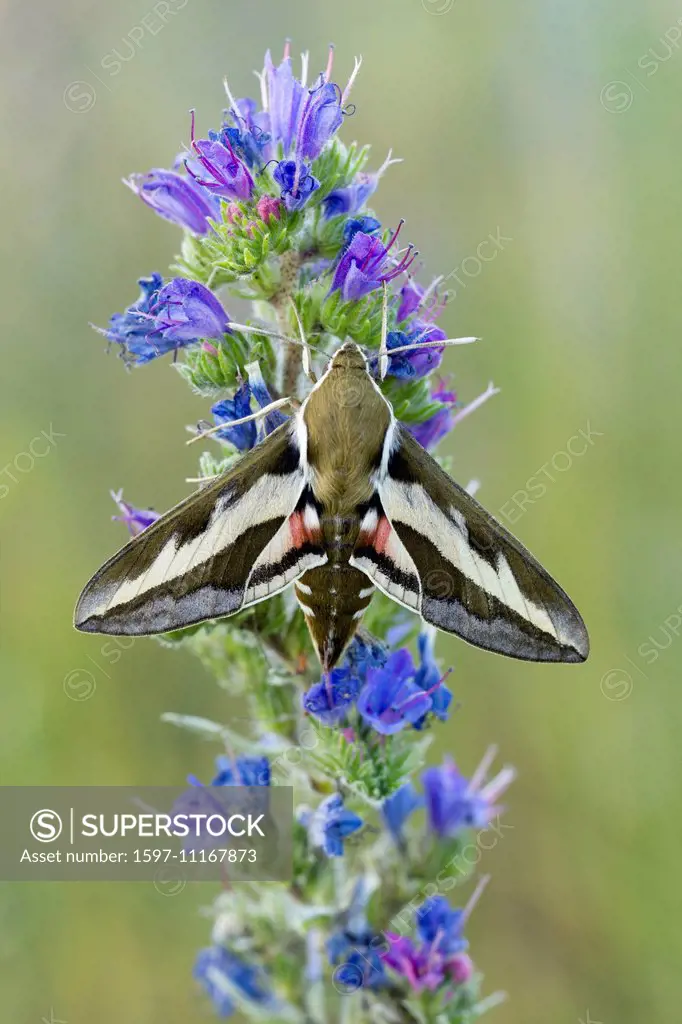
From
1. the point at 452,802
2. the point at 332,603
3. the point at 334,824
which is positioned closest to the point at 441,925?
the point at 452,802

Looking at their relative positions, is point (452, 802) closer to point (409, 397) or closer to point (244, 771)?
point (244, 771)

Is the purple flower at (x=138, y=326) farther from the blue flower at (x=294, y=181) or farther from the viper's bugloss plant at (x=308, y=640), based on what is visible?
the blue flower at (x=294, y=181)

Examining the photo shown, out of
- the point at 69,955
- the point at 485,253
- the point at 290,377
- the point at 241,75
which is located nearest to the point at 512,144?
the point at 485,253

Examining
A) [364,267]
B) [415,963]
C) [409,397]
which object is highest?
[364,267]

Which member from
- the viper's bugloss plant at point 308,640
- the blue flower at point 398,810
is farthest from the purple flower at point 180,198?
the blue flower at point 398,810

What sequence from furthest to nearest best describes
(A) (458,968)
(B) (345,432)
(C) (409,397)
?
(A) (458,968)
(C) (409,397)
(B) (345,432)

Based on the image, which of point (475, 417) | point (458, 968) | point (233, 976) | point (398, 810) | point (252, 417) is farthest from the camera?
point (475, 417)

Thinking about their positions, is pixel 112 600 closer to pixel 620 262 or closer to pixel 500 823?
pixel 500 823

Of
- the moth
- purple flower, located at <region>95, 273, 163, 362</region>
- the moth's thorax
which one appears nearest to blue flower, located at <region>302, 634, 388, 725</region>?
the moth
